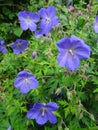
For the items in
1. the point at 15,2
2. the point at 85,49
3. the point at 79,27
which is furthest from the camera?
the point at 15,2

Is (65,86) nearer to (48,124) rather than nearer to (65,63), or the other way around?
(65,63)

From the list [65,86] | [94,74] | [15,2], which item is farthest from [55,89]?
[15,2]

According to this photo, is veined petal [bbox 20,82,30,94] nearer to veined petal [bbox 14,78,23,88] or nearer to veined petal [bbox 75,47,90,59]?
veined petal [bbox 14,78,23,88]

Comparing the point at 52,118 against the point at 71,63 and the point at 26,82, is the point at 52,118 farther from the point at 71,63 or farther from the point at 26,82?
the point at 71,63

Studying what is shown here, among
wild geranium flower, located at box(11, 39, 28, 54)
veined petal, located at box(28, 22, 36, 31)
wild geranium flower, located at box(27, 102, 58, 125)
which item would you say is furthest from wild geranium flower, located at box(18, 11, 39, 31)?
wild geranium flower, located at box(27, 102, 58, 125)

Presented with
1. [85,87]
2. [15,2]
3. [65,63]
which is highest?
[65,63]

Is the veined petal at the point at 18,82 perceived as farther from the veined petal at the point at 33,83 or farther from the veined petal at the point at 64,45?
the veined petal at the point at 64,45

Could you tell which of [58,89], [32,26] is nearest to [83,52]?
[58,89]
